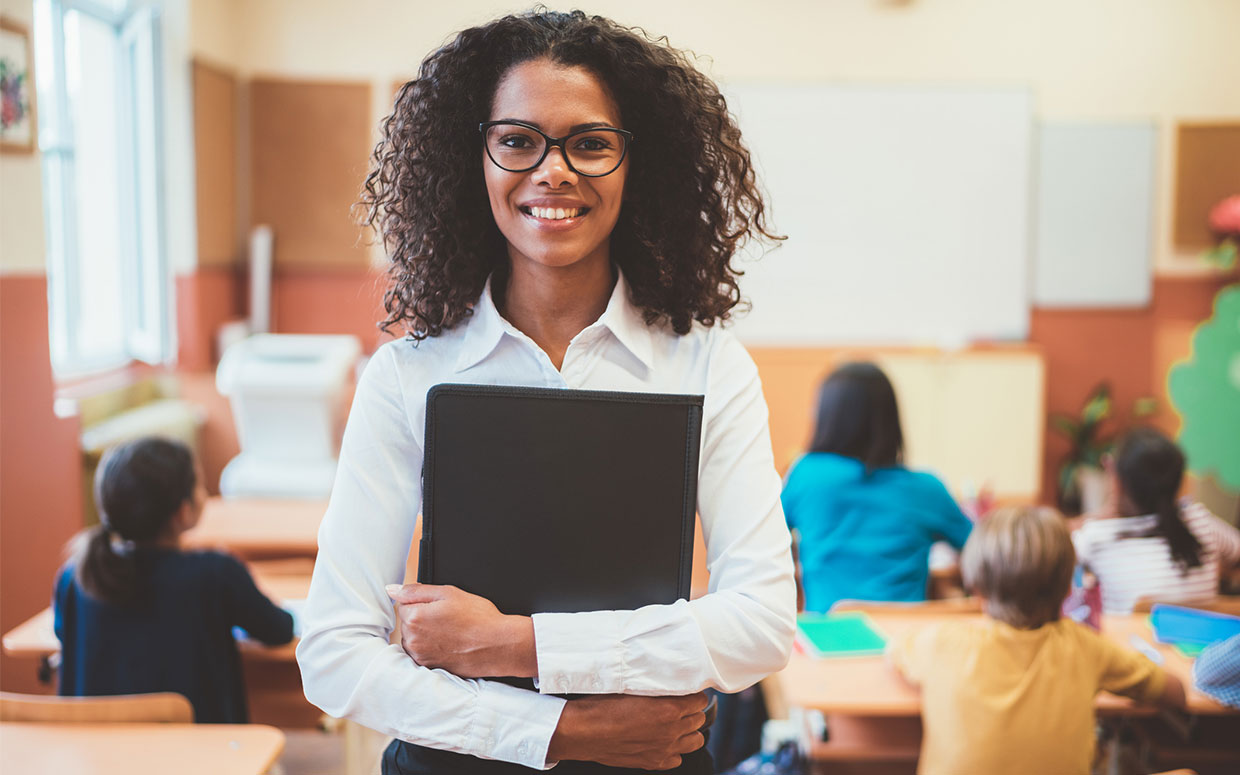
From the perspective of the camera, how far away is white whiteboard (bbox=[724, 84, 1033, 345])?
5.36m

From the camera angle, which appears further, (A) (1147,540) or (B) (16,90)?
(B) (16,90)

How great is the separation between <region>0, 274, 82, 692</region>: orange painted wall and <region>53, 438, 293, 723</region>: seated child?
1267mm

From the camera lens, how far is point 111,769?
65.2 inches

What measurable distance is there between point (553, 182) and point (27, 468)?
9.41ft

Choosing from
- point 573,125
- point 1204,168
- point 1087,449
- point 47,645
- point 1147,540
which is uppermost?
point 1204,168

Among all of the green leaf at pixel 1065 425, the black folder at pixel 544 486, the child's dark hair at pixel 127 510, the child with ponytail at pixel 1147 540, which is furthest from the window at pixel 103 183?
the green leaf at pixel 1065 425

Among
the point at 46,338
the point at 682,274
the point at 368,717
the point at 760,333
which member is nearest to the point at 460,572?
the point at 368,717

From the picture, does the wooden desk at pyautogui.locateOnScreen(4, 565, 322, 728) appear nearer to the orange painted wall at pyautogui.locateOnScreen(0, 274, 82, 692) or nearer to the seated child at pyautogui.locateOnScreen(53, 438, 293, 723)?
the seated child at pyautogui.locateOnScreen(53, 438, 293, 723)

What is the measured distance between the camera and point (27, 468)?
331 cm

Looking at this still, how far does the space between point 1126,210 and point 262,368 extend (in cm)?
441

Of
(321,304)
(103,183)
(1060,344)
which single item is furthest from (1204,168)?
(103,183)

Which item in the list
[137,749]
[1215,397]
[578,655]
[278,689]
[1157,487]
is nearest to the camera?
[578,655]

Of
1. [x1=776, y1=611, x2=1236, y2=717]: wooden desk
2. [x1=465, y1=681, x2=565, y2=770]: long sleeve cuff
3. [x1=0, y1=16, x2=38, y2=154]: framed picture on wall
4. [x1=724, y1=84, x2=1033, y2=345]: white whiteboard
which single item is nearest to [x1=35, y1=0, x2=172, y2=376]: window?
[x1=0, y1=16, x2=38, y2=154]: framed picture on wall

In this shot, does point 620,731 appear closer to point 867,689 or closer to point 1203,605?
point 867,689
